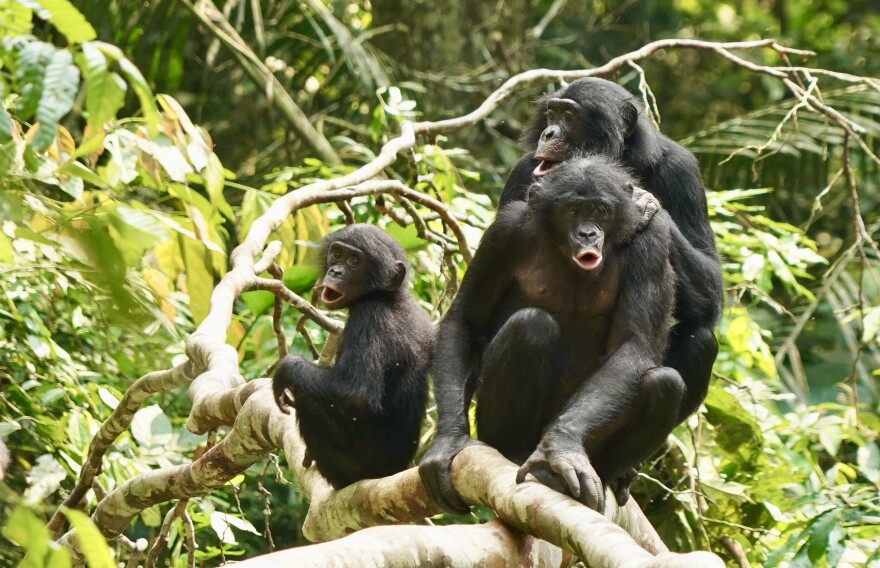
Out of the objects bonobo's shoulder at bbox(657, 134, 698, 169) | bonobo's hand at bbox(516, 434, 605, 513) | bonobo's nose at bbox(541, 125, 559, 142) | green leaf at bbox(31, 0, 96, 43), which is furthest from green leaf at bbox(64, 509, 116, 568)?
bonobo's shoulder at bbox(657, 134, 698, 169)

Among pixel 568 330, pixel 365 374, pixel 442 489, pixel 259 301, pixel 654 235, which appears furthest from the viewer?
pixel 259 301

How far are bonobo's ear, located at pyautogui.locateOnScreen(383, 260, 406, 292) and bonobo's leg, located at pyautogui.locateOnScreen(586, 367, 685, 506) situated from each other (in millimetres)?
1503

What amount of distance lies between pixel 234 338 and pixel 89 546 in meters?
6.02

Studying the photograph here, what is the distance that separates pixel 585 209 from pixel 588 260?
26cm

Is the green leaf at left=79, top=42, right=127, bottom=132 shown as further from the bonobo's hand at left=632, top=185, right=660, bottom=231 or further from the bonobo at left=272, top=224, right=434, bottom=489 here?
the bonobo's hand at left=632, top=185, right=660, bottom=231

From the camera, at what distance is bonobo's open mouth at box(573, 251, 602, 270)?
15.4 feet

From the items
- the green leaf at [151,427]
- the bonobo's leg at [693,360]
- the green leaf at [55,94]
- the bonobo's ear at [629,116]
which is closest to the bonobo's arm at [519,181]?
the bonobo's ear at [629,116]

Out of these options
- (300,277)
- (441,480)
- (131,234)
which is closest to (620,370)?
(441,480)

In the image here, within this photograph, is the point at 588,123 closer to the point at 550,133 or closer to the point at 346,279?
the point at 550,133

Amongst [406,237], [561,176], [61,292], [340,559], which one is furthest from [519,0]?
[340,559]

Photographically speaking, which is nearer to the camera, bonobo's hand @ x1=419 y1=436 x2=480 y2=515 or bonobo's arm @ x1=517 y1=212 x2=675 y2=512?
bonobo's arm @ x1=517 y1=212 x2=675 y2=512

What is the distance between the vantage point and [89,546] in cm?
189

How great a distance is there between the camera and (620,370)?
4.66m

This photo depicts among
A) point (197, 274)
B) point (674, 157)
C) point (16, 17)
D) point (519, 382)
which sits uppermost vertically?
point (16, 17)
